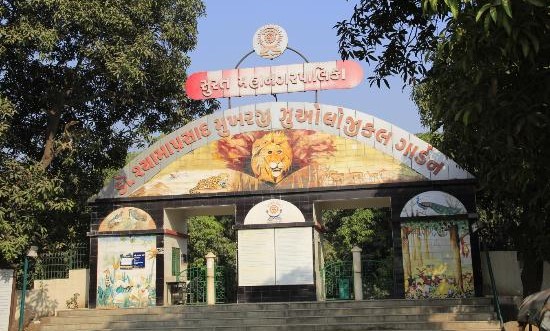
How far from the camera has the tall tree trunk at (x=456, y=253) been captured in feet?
49.3

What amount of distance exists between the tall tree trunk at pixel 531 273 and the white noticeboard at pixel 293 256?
18.0 ft

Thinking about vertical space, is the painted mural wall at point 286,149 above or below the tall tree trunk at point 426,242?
above

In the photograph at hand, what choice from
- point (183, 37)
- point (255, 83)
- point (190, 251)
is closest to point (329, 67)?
point (255, 83)

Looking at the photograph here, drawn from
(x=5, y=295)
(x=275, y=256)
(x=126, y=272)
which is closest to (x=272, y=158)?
(x=275, y=256)

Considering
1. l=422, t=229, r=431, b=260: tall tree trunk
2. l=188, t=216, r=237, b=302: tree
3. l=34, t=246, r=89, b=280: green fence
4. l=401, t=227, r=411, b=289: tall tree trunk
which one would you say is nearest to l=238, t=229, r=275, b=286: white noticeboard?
l=401, t=227, r=411, b=289: tall tree trunk

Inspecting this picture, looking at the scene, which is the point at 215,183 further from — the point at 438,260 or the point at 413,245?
the point at 438,260

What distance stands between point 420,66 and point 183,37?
10.5 meters

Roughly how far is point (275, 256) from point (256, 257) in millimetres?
509

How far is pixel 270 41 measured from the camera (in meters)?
17.3

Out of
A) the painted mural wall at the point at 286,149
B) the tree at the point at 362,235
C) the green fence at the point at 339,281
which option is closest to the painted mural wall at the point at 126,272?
the painted mural wall at the point at 286,149

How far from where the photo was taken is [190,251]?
3020 cm

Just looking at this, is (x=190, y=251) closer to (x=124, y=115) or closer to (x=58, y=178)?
(x=124, y=115)

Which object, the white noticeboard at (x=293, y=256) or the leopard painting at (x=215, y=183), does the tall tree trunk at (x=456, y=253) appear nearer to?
the white noticeboard at (x=293, y=256)

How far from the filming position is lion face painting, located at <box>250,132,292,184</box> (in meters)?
16.5
